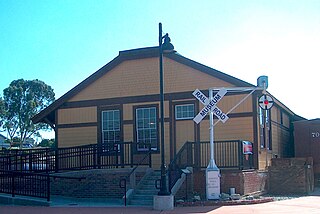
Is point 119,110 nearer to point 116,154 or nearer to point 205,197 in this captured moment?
point 116,154

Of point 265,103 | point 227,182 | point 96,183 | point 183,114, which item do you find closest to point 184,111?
point 183,114

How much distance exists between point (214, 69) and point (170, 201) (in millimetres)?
7298

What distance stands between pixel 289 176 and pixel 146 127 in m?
Result: 6.64

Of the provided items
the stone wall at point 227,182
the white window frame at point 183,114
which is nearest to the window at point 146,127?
the white window frame at point 183,114

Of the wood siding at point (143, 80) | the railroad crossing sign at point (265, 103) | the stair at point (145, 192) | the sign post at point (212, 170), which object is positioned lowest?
the stair at point (145, 192)

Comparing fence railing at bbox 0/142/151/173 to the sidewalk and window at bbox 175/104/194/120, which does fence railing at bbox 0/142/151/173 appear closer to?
window at bbox 175/104/194/120

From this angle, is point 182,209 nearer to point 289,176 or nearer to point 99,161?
point 99,161

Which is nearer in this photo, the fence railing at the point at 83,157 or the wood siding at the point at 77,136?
the fence railing at the point at 83,157

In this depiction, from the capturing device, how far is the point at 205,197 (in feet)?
54.0

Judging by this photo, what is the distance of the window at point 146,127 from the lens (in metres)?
20.7

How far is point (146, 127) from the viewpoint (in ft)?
68.7

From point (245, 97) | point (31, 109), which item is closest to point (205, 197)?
point (245, 97)

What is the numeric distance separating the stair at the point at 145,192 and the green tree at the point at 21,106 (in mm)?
46587

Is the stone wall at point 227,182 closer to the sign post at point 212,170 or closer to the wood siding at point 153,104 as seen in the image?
the sign post at point 212,170
